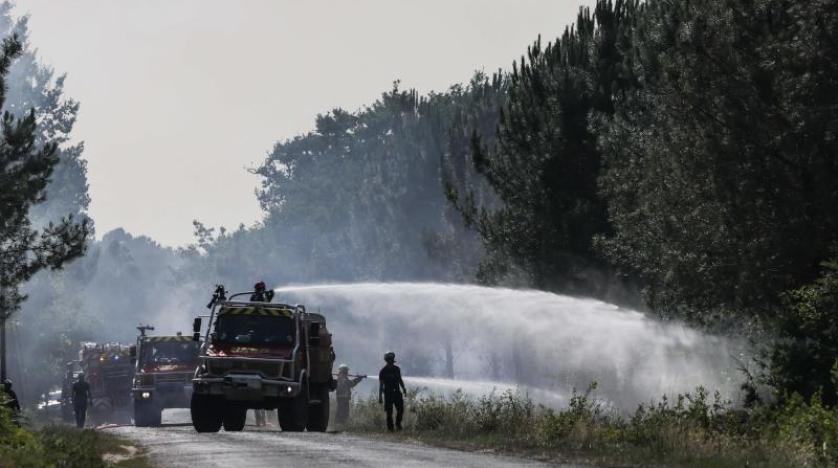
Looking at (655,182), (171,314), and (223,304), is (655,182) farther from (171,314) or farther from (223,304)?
(171,314)

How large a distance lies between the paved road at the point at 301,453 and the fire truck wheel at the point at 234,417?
9.79 feet

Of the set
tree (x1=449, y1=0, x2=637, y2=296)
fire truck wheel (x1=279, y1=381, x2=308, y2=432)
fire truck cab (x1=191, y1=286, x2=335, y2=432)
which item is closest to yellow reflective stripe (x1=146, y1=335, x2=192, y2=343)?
tree (x1=449, y1=0, x2=637, y2=296)

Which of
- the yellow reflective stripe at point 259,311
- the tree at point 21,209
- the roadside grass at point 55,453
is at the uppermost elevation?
the tree at point 21,209

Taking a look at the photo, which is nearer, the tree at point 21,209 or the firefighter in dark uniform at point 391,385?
the firefighter in dark uniform at point 391,385

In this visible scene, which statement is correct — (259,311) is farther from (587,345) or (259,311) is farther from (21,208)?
(587,345)

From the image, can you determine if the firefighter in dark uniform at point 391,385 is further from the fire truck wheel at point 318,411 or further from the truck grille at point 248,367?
the fire truck wheel at point 318,411

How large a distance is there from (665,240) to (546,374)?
16987 mm

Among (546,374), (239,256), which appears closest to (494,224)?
(546,374)

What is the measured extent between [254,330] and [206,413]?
205cm

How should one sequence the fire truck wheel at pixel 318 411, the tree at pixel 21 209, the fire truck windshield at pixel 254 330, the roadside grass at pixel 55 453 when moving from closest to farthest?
the roadside grass at pixel 55 453 < the fire truck windshield at pixel 254 330 < the fire truck wheel at pixel 318 411 < the tree at pixel 21 209

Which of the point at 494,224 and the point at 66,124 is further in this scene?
the point at 66,124

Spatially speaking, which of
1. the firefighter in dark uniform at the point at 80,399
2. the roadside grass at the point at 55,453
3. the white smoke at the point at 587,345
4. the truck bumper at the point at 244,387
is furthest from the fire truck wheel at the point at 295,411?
the firefighter in dark uniform at the point at 80,399

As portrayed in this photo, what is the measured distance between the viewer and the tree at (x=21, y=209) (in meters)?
34.8

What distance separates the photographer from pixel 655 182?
32.8 meters
